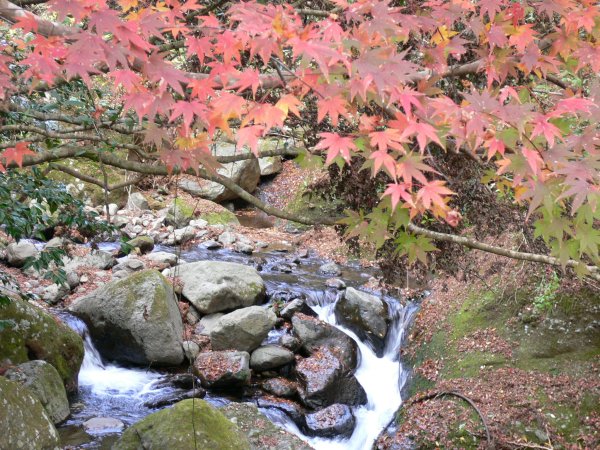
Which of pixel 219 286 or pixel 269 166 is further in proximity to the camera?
pixel 269 166

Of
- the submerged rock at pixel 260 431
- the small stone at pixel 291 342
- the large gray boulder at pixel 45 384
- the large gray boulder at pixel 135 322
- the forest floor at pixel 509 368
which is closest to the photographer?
the submerged rock at pixel 260 431

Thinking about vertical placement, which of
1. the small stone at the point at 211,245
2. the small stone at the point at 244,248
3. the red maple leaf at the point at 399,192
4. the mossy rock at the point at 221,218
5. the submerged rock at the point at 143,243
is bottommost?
the mossy rock at the point at 221,218

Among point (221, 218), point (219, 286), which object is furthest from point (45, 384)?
point (221, 218)

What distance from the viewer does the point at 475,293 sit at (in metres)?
7.89

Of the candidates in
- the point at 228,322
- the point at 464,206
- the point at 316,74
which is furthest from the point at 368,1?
the point at 228,322

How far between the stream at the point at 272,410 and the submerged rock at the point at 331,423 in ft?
0.24

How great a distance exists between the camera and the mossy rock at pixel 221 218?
13531 mm

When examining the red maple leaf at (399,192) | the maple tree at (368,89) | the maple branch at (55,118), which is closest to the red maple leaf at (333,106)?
the maple tree at (368,89)

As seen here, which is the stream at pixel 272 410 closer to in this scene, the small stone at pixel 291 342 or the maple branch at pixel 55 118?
the small stone at pixel 291 342

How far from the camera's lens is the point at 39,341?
6.20 metres

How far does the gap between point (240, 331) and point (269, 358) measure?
1.76ft

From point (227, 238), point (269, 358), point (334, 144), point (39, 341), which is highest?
point (334, 144)

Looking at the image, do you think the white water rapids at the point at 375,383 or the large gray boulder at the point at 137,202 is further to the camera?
the large gray boulder at the point at 137,202

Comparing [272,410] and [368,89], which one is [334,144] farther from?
[272,410]
